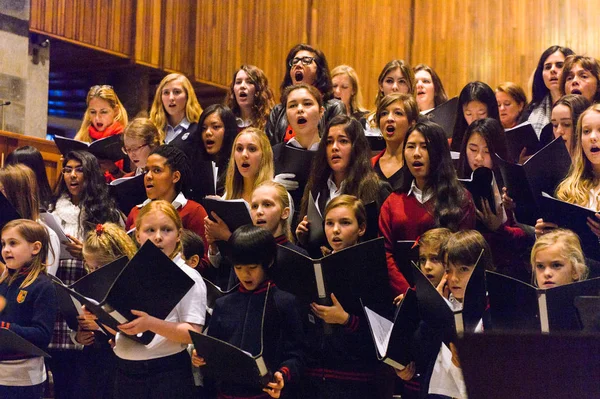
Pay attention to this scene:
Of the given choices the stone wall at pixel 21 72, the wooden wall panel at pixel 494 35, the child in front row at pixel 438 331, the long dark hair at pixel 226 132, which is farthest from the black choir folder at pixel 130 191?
the wooden wall panel at pixel 494 35

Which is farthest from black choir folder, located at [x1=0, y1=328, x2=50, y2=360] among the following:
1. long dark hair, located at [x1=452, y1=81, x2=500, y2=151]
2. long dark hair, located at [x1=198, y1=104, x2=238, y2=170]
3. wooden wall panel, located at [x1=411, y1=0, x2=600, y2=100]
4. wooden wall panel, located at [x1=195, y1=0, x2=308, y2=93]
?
wooden wall panel, located at [x1=411, y1=0, x2=600, y2=100]

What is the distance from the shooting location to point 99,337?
2.91 meters

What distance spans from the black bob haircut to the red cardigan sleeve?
37cm

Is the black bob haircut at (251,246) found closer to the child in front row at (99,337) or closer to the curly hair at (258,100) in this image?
the child in front row at (99,337)

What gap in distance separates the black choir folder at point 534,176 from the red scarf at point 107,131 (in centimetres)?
199

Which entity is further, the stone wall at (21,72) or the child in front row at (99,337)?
the stone wall at (21,72)

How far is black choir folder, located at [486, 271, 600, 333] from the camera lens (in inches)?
81.0

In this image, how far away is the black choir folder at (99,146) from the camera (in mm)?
3641

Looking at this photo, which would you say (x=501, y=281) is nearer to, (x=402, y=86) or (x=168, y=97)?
(x=402, y=86)

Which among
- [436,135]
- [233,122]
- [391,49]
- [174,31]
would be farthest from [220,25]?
[436,135]

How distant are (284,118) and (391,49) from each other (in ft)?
10.5

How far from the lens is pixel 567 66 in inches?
137

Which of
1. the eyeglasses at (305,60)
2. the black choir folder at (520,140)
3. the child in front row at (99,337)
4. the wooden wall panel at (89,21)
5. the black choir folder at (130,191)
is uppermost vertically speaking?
the wooden wall panel at (89,21)

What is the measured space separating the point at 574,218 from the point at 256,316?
0.93 meters
